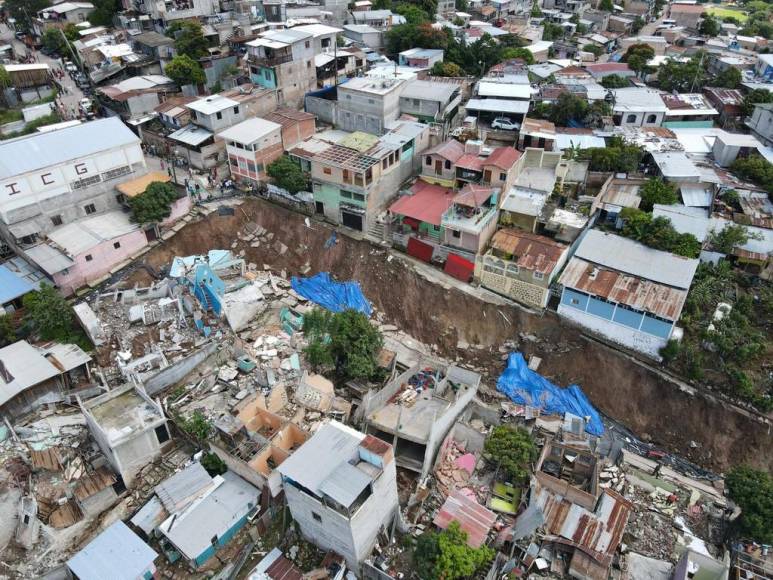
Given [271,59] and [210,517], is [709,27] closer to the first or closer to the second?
[271,59]

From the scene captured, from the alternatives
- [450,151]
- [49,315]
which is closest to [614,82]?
[450,151]

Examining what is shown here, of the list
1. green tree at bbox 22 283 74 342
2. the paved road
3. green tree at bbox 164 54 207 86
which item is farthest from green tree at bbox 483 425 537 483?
the paved road

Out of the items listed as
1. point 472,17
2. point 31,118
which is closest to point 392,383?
point 31,118

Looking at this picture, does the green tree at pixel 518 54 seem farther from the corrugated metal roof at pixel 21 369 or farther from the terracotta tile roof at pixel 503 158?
the corrugated metal roof at pixel 21 369

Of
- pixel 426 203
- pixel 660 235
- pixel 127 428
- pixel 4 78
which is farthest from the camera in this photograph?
pixel 4 78

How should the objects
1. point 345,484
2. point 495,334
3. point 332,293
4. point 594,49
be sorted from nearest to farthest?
1. point 345,484
2. point 495,334
3. point 332,293
4. point 594,49

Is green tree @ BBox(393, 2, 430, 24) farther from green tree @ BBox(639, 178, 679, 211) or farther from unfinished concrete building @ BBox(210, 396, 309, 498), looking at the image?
unfinished concrete building @ BBox(210, 396, 309, 498)

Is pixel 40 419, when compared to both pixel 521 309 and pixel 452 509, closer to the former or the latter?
pixel 452 509
